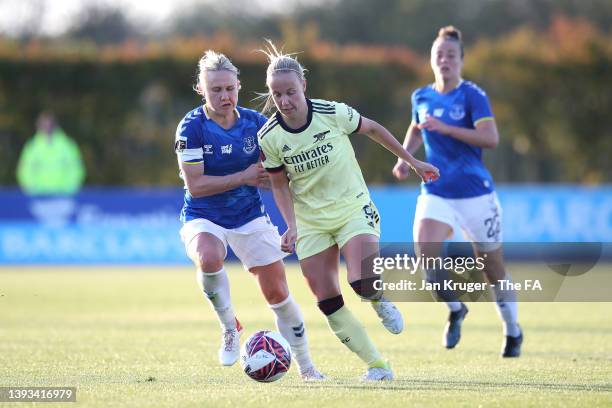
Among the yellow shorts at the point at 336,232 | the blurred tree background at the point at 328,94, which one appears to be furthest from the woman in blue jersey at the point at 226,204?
the blurred tree background at the point at 328,94

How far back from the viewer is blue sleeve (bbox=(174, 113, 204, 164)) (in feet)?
25.2

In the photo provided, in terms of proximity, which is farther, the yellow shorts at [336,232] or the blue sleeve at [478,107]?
the blue sleeve at [478,107]

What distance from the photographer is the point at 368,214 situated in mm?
7391

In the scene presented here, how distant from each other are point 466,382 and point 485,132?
271 centimetres

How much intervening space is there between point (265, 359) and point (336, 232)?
3.27ft

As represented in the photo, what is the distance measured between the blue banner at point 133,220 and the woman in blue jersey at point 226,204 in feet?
37.7

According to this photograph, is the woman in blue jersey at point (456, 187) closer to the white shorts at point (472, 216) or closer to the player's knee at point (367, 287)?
the white shorts at point (472, 216)

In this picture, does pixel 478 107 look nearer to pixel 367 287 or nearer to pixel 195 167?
pixel 367 287

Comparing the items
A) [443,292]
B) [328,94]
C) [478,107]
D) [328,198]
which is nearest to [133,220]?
[328,94]

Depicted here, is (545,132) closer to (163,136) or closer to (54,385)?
(163,136)

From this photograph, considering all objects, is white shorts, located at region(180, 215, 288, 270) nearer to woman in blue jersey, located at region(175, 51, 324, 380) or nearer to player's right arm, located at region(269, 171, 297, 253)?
woman in blue jersey, located at region(175, 51, 324, 380)

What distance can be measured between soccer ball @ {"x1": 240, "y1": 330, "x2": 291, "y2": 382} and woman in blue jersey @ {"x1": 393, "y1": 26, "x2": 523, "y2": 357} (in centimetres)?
247

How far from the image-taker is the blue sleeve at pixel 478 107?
9.17 m

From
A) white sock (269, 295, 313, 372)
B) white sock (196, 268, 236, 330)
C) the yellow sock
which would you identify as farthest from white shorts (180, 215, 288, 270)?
the yellow sock
